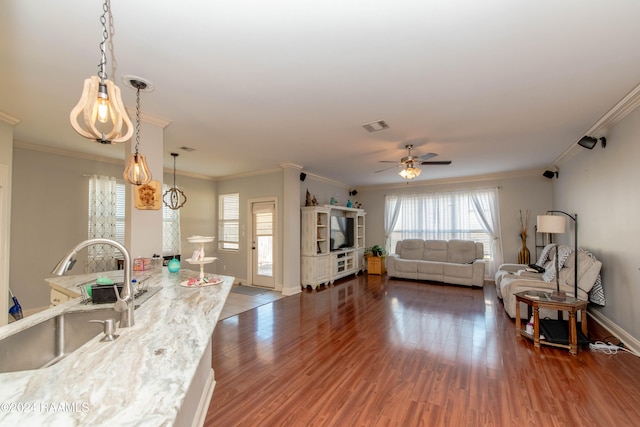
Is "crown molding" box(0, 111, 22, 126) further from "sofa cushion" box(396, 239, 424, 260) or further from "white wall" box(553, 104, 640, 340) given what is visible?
"sofa cushion" box(396, 239, 424, 260)

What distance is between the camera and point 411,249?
7074 millimetres

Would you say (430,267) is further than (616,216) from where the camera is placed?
Yes

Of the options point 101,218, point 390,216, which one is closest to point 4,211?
point 101,218

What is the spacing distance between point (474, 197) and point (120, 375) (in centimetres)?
739

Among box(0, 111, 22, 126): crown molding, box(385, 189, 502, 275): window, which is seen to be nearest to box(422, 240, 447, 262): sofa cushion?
box(385, 189, 502, 275): window

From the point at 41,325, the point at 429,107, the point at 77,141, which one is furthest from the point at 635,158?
the point at 77,141

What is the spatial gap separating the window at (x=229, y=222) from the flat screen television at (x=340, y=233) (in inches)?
87.8

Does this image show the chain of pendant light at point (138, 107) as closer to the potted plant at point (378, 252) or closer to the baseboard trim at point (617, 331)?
the baseboard trim at point (617, 331)

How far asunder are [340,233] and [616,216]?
4.78m

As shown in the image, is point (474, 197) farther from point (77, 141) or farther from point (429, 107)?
point (77, 141)

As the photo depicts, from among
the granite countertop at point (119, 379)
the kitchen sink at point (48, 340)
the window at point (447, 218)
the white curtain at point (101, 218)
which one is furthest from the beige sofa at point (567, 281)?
the white curtain at point (101, 218)

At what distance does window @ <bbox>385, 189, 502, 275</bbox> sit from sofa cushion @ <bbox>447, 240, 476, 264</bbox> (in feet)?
1.53

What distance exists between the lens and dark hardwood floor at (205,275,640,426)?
1927 mm

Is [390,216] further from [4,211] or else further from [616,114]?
[4,211]
